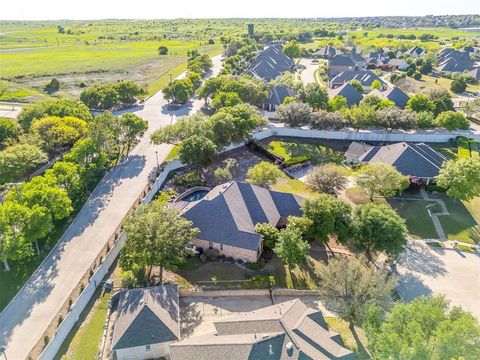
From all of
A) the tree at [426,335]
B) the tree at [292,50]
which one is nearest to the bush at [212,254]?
the tree at [426,335]

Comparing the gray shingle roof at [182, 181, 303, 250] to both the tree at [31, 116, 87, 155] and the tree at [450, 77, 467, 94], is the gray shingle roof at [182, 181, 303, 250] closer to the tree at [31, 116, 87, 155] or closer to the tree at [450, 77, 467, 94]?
the tree at [31, 116, 87, 155]

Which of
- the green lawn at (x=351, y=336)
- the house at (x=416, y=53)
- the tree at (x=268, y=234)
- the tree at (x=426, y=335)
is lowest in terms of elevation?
the green lawn at (x=351, y=336)

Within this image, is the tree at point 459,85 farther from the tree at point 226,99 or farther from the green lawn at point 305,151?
the tree at point 226,99

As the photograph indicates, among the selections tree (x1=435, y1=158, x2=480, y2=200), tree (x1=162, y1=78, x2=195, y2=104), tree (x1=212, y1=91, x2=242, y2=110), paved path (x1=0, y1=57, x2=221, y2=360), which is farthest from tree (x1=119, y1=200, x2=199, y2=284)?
tree (x1=162, y1=78, x2=195, y2=104)

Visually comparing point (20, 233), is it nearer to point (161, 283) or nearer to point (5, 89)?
point (161, 283)

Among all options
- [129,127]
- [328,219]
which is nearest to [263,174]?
[328,219]
